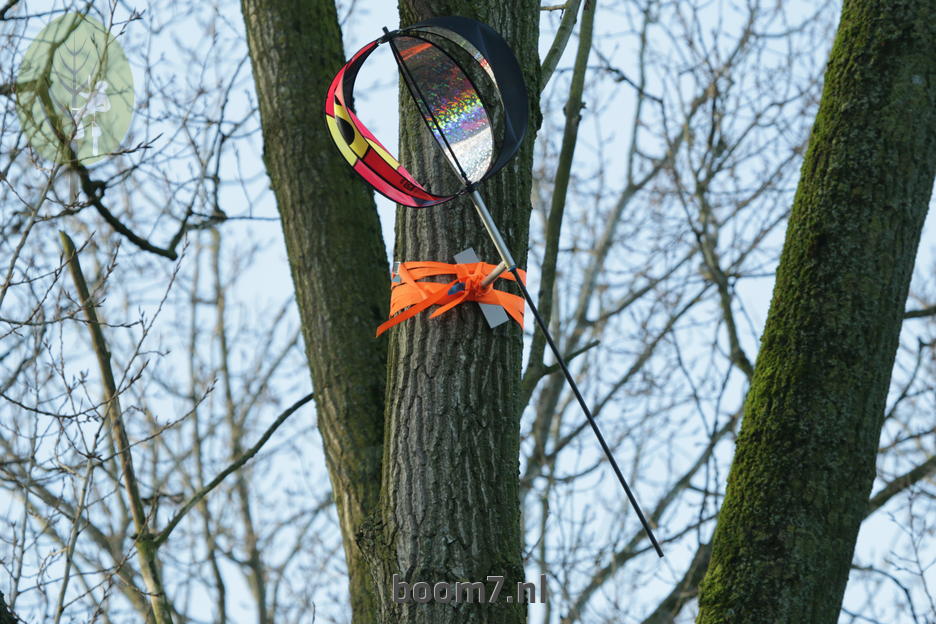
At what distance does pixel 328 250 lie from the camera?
2.93 m

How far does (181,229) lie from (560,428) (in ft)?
13.2

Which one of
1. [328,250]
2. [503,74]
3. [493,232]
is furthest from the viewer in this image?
[328,250]

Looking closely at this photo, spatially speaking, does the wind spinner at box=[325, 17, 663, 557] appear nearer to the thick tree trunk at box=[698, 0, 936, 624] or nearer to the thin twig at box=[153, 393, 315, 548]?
the thick tree trunk at box=[698, 0, 936, 624]

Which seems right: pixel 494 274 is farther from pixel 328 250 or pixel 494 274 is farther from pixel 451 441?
pixel 328 250

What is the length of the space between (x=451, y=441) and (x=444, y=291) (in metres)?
0.33

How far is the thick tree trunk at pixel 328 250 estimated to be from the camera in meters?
2.82

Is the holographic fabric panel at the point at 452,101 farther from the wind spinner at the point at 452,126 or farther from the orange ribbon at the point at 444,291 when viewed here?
the orange ribbon at the point at 444,291

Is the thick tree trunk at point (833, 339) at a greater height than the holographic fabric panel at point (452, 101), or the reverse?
the holographic fabric panel at point (452, 101)

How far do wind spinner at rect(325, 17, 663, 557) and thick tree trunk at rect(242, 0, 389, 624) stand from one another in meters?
0.60

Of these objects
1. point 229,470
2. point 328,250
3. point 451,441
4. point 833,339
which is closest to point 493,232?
point 451,441

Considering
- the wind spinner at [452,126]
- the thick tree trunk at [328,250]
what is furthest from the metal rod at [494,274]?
the thick tree trunk at [328,250]

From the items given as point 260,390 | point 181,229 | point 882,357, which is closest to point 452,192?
point 882,357

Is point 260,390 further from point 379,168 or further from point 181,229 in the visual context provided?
point 379,168

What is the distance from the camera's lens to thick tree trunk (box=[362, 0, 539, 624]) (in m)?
2.06
